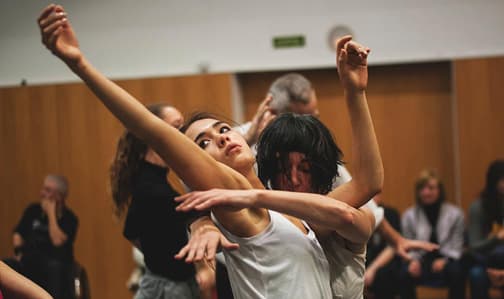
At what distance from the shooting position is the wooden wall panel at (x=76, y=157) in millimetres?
6559

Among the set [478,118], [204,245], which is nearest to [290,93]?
[204,245]

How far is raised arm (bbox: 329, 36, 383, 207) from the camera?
1688 millimetres

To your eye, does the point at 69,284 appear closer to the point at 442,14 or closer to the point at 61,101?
the point at 61,101

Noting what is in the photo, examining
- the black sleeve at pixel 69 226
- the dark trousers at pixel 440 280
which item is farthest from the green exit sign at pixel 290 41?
the black sleeve at pixel 69 226

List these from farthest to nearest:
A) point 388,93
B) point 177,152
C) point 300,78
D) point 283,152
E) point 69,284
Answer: point 388,93 < point 69,284 < point 300,78 < point 283,152 < point 177,152

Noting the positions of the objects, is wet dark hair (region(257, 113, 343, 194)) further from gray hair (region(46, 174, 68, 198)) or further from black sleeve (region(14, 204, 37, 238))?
black sleeve (region(14, 204, 37, 238))

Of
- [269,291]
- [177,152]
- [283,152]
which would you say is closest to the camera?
[177,152]

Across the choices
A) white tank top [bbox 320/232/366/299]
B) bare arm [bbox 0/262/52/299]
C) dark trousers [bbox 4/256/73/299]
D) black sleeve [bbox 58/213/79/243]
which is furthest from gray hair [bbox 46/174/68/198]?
white tank top [bbox 320/232/366/299]

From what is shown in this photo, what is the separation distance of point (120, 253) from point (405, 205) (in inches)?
101

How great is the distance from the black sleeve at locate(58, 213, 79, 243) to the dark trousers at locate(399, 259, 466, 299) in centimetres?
232

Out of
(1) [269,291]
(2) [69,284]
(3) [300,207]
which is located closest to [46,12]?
(3) [300,207]

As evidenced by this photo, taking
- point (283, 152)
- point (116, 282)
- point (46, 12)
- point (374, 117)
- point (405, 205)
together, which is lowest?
point (116, 282)

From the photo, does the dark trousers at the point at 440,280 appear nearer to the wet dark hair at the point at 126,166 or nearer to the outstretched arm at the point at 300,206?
the wet dark hair at the point at 126,166

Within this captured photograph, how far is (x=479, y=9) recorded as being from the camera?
233 inches
